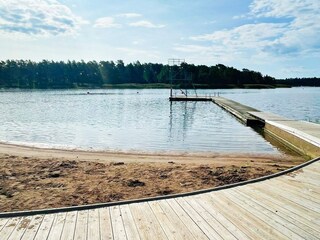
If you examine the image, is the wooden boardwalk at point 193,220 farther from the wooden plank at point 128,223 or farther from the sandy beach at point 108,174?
the sandy beach at point 108,174

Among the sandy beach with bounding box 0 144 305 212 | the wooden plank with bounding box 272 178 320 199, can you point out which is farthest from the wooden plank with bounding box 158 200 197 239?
the wooden plank with bounding box 272 178 320 199

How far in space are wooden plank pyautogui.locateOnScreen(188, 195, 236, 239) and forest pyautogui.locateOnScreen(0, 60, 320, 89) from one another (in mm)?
114246

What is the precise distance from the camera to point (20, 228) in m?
4.14

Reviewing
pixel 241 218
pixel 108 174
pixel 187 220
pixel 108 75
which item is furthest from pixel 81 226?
pixel 108 75

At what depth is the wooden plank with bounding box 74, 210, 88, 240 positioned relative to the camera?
3932 millimetres

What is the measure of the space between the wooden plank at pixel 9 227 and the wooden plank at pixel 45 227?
368 millimetres

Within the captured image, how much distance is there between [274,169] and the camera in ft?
31.1

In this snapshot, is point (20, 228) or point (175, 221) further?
point (175, 221)

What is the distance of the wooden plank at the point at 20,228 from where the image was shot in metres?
3.90

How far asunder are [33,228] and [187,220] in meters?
2.22

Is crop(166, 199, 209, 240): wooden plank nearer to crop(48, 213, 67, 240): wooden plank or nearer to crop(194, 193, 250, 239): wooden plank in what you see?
crop(194, 193, 250, 239): wooden plank

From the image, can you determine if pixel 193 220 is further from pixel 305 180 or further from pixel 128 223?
pixel 305 180

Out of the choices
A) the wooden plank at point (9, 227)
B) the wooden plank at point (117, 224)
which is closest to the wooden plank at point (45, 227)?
the wooden plank at point (9, 227)

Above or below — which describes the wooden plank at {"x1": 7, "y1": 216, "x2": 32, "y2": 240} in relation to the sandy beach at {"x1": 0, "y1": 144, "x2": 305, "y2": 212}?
above
